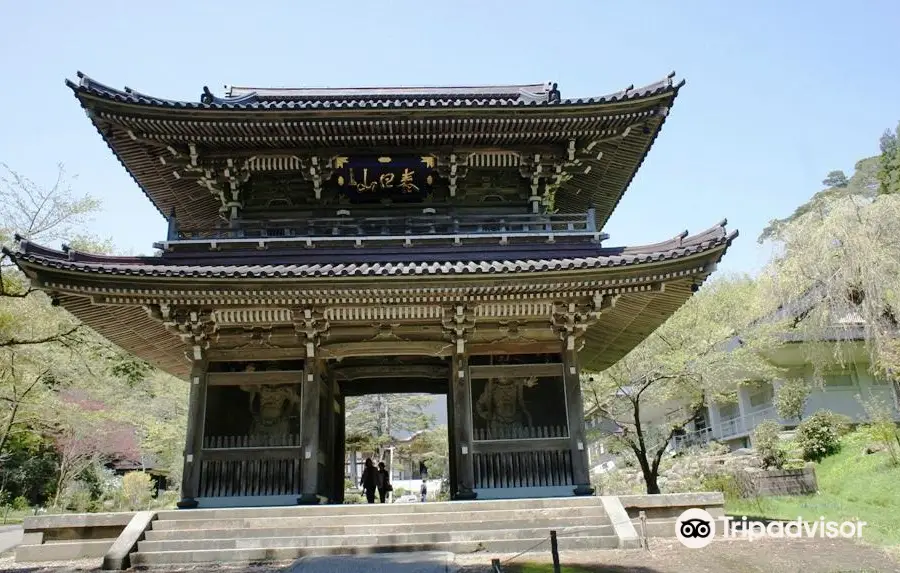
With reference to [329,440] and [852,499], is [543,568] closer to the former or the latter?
[329,440]

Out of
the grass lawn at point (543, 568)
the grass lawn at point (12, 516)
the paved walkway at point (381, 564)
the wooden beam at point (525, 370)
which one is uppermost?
the wooden beam at point (525, 370)

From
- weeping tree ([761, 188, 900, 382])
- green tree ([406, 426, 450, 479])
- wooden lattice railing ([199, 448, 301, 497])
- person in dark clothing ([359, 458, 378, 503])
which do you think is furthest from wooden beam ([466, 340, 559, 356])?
green tree ([406, 426, 450, 479])

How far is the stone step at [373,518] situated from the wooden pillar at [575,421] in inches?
59.8

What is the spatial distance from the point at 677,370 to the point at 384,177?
42.7 ft

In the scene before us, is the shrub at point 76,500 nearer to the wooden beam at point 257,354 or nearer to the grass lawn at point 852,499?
the wooden beam at point 257,354

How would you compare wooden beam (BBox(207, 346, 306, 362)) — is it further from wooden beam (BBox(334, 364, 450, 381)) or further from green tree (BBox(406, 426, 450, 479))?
green tree (BBox(406, 426, 450, 479))

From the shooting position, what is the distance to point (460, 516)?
10539 millimetres

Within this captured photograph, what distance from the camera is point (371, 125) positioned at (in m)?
13.1

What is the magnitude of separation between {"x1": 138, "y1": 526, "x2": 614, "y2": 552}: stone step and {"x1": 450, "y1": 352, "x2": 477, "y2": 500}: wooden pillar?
2.09m

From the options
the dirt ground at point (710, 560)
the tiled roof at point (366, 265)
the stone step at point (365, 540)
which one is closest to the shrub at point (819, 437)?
the dirt ground at point (710, 560)

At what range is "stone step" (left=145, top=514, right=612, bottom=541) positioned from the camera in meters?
10.2

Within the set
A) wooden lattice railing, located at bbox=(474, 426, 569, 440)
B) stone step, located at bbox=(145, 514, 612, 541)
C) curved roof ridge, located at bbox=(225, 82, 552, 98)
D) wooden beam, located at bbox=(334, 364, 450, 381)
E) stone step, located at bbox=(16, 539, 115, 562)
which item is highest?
curved roof ridge, located at bbox=(225, 82, 552, 98)

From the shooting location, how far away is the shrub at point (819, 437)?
835 inches

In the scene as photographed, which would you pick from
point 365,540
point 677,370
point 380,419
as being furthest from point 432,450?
point 365,540
